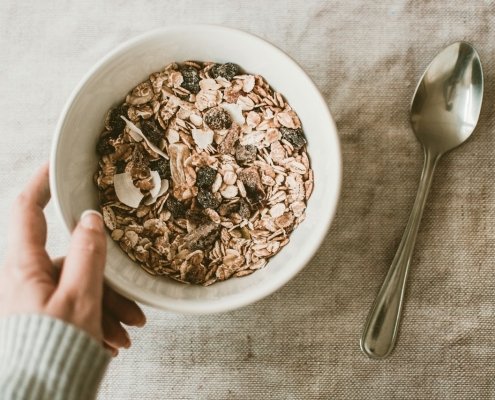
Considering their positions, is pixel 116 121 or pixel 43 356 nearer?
pixel 43 356

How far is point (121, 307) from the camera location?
Answer: 26.4 inches

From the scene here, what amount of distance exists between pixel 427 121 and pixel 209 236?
0.36 metres

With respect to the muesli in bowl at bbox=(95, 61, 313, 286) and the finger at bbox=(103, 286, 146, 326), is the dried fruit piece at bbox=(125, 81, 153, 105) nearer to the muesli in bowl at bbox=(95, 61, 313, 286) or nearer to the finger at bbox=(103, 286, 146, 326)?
the muesli in bowl at bbox=(95, 61, 313, 286)

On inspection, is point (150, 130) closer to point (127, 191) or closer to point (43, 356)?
point (127, 191)

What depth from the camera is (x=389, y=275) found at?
0.74 meters

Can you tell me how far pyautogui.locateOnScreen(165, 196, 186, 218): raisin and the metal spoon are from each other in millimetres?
302

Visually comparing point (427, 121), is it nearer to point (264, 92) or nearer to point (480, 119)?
point (480, 119)

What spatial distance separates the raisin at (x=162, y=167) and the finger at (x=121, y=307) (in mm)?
160

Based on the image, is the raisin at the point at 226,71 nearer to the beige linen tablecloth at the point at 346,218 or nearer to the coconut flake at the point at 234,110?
the coconut flake at the point at 234,110

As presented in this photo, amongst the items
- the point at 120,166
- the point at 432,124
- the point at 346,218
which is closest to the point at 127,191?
the point at 120,166

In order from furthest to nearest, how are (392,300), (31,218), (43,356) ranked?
(392,300) → (31,218) → (43,356)

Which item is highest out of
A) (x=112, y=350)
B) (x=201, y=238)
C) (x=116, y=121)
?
(x=116, y=121)

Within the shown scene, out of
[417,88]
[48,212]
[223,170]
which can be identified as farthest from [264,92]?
[48,212]

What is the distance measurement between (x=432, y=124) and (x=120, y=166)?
0.44 meters
